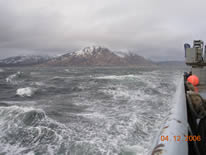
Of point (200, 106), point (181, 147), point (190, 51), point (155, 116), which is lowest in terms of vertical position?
point (155, 116)

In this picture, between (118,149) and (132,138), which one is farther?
(132,138)

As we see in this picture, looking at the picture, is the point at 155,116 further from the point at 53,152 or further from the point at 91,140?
the point at 53,152

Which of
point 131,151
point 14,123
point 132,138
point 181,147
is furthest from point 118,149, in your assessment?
point 14,123

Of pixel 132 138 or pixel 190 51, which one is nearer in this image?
pixel 132 138

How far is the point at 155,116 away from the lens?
769 cm

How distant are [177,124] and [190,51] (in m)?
10.7

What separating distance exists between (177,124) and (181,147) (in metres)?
0.42

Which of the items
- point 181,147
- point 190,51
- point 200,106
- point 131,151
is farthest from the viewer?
point 190,51

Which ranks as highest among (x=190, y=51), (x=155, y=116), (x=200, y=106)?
(x=190, y=51)

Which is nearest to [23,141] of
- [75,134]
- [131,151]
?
[75,134]

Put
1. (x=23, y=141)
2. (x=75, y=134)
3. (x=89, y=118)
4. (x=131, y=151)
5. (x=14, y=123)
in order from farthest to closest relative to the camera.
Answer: (x=89, y=118), (x=14, y=123), (x=75, y=134), (x=23, y=141), (x=131, y=151)

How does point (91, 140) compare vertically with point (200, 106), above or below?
below

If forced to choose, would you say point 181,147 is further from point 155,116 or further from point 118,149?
point 155,116

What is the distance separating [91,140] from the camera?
530 centimetres
